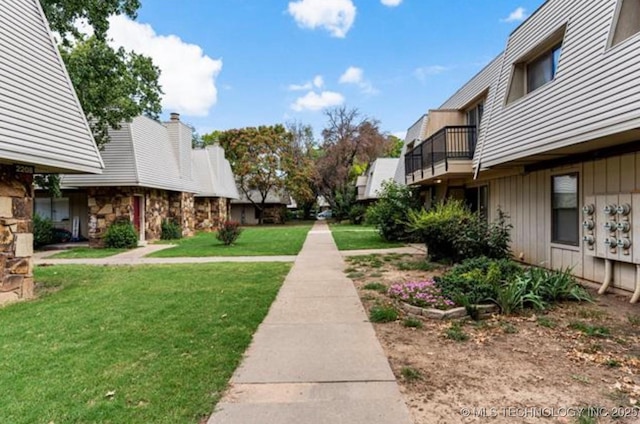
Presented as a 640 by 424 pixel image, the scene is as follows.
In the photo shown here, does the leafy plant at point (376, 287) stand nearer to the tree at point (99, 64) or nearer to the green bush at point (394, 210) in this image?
the green bush at point (394, 210)

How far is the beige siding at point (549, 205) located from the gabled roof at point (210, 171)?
18330 millimetres

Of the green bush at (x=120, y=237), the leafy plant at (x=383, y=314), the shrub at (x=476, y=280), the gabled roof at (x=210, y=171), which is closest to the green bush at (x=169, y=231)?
the green bush at (x=120, y=237)

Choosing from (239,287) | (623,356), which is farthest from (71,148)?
(623,356)

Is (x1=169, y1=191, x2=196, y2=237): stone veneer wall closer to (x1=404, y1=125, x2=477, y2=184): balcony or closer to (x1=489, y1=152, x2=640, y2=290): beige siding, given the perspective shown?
(x1=404, y1=125, x2=477, y2=184): balcony

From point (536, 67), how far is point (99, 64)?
1445 centimetres

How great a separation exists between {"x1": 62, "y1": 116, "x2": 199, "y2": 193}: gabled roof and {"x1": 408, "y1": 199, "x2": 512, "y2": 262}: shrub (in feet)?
39.3

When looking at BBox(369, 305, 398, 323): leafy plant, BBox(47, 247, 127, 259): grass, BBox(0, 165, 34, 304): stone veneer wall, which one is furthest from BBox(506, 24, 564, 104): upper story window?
BBox(47, 247, 127, 259): grass

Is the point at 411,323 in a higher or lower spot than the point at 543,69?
lower

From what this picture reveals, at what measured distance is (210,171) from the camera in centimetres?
2620

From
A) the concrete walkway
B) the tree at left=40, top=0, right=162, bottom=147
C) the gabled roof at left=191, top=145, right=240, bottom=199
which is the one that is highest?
the tree at left=40, top=0, right=162, bottom=147

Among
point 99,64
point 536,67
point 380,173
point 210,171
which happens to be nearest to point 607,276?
point 536,67

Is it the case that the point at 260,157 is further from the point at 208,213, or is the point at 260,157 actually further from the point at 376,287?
the point at 376,287

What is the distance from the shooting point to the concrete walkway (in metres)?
2.94

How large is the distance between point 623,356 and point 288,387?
3.57 metres
